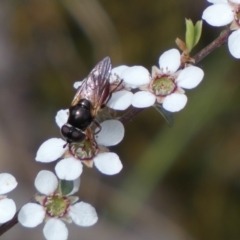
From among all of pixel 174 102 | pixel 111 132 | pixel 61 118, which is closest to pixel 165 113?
pixel 174 102

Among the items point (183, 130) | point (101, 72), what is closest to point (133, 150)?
point (183, 130)

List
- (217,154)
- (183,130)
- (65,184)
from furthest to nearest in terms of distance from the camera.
→ (217,154)
(183,130)
(65,184)

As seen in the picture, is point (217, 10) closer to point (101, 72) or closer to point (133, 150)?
point (101, 72)

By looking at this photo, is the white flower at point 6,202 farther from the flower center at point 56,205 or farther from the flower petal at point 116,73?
the flower petal at point 116,73

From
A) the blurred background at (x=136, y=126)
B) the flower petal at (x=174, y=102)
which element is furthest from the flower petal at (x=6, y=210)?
the blurred background at (x=136, y=126)

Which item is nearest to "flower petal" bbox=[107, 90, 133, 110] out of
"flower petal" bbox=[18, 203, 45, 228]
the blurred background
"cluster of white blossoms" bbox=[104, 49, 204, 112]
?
"cluster of white blossoms" bbox=[104, 49, 204, 112]

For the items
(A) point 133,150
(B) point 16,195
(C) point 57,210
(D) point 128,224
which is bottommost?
(D) point 128,224
